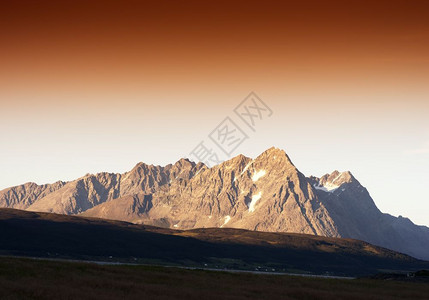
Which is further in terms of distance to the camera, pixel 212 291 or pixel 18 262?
pixel 18 262

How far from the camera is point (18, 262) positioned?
85.0m

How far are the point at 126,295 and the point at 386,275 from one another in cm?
10621

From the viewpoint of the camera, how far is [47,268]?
8200 centimetres

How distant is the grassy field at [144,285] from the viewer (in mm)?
62594

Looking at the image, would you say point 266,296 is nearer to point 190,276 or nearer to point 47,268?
point 190,276

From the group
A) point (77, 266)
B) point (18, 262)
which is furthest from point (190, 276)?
point (18, 262)

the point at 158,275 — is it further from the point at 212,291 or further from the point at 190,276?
the point at 212,291

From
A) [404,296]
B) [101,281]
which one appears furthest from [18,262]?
[404,296]

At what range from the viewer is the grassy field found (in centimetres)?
6259

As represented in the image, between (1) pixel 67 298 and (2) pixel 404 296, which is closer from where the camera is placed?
(1) pixel 67 298

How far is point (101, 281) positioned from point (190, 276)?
22.2m

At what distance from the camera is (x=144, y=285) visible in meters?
74.6

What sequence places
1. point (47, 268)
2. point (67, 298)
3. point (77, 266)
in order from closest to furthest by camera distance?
point (67, 298), point (47, 268), point (77, 266)

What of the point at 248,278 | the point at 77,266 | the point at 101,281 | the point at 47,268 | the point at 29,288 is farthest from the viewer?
the point at 248,278
